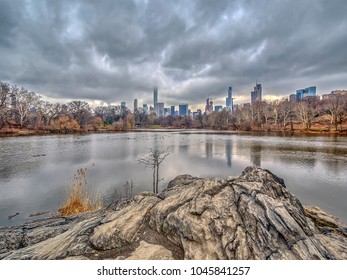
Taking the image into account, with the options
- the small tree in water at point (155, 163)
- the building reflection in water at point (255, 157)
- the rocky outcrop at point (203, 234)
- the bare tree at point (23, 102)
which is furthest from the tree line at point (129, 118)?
the rocky outcrop at point (203, 234)

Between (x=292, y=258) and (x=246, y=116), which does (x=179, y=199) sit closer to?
(x=292, y=258)

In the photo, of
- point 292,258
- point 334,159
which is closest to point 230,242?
point 292,258

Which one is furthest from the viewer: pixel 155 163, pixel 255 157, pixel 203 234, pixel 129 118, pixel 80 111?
pixel 129 118

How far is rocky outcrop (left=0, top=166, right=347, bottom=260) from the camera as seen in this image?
2.72m

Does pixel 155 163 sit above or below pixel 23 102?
below

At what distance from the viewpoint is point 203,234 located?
2.93 m

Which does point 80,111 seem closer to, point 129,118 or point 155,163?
point 129,118

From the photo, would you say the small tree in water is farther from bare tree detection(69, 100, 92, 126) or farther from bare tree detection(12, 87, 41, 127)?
bare tree detection(69, 100, 92, 126)

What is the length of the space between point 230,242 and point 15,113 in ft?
251

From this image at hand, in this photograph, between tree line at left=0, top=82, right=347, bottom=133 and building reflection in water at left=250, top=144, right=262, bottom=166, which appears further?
tree line at left=0, top=82, right=347, bottom=133

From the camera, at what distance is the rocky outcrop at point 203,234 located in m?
2.72

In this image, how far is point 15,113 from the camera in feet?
190

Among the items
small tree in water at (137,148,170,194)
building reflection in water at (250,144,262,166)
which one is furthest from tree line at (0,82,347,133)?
small tree in water at (137,148,170,194)

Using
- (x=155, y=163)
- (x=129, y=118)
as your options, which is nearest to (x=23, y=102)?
(x=129, y=118)
